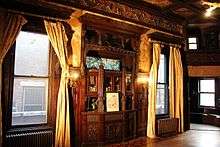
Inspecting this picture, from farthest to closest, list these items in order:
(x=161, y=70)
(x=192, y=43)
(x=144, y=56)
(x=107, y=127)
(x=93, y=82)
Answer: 1. (x=192, y=43)
2. (x=161, y=70)
3. (x=144, y=56)
4. (x=107, y=127)
5. (x=93, y=82)

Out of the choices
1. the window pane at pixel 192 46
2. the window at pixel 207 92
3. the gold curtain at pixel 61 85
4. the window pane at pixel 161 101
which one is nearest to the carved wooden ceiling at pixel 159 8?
the gold curtain at pixel 61 85

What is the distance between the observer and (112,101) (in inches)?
288

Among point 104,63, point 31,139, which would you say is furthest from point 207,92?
point 31,139

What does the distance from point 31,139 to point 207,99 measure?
850 cm

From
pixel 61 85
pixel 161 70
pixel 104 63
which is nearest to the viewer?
pixel 61 85

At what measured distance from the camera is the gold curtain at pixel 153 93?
27.0 ft

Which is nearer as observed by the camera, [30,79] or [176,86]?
[30,79]

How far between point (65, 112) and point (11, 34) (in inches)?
82.6

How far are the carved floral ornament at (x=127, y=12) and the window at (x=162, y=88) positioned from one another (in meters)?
1.18

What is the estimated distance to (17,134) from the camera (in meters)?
5.64

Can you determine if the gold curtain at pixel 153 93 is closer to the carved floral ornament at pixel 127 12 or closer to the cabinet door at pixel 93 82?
the carved floral ornament at pixel 127 12

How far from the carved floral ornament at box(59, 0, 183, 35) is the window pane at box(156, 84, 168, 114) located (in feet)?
6.56

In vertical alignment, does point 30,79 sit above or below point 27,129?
above

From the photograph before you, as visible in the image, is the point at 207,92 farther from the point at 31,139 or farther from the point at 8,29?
the point at 8,29
